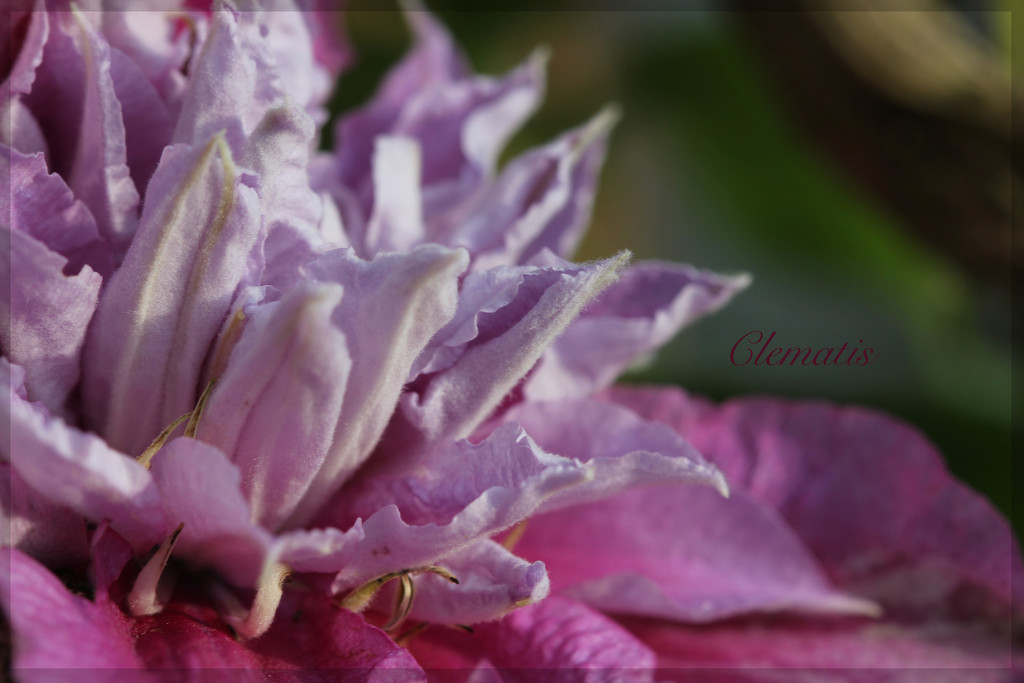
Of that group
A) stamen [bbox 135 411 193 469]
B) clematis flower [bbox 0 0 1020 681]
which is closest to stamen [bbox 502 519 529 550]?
clematis flower [bbox 0 0 1020 681]

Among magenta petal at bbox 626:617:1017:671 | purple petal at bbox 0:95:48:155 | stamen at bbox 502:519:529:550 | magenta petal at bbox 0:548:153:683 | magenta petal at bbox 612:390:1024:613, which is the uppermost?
purple petal at bbox 0:95:48:155

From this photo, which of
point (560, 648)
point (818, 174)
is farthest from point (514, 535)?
point (818, 174)

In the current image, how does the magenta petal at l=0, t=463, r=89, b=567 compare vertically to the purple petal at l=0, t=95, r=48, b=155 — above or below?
below

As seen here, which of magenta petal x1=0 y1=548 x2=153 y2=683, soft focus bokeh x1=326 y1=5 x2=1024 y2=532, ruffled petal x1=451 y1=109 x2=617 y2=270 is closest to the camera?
magenta petal x1=0 y1=548 x2=153 y2=683

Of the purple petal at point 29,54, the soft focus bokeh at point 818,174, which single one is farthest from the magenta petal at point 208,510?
the soft focus bokeh at point 818,174

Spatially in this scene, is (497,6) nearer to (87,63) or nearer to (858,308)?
(858,308)

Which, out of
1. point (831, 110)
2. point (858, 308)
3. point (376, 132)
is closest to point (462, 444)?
Answer: point (376, 132)

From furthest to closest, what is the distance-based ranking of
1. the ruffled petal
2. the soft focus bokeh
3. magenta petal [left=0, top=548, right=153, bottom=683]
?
the soft focus bokeh
the ruffled petal
magenta petal [left=0, top=548, right=153, bottom=683]

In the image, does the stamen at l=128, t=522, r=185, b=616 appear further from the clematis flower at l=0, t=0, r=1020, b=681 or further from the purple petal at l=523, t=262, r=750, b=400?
the purple petal at l=523, t=262, r=750, b=400

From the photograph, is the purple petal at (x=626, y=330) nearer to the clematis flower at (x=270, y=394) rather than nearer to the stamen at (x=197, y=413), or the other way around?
the clematis flower at (x=270, y=394)
